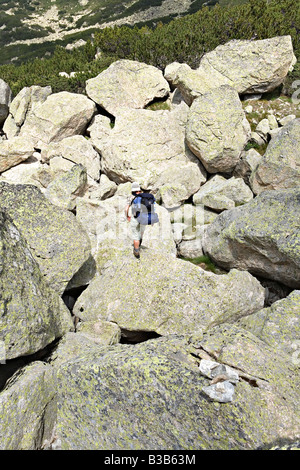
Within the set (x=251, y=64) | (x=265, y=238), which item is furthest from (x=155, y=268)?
(x=251, y=64)

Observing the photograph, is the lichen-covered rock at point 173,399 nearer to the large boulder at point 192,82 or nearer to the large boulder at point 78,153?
the large boulder at point 78,153

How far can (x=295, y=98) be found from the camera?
24641 mm

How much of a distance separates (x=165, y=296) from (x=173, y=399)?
5.18 meters

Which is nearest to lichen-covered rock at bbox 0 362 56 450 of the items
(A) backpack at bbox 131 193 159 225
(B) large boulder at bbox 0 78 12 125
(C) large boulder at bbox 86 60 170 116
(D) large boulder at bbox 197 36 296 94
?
(A) backpack at bbox 131 193 159 225

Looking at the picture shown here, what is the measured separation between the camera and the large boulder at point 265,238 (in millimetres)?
12320

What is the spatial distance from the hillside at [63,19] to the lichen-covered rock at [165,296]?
385 ft

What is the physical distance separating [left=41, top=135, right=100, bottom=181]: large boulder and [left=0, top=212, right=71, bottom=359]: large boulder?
12.8 metres

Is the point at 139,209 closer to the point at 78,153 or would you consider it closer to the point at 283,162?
the point at 283,162

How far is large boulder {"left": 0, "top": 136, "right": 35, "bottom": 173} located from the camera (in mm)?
22859

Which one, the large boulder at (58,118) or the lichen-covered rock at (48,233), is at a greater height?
the large boulder at (58,118)

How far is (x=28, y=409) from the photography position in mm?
8062

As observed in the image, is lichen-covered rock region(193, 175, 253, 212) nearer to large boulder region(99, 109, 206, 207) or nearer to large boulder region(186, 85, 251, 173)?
large boulder region(99, 109, 206, 207)

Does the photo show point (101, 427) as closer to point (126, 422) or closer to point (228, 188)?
point (126, 422)

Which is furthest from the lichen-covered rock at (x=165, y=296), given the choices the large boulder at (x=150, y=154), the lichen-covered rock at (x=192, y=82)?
the lichen-covered rock at (x=192, y=82)
